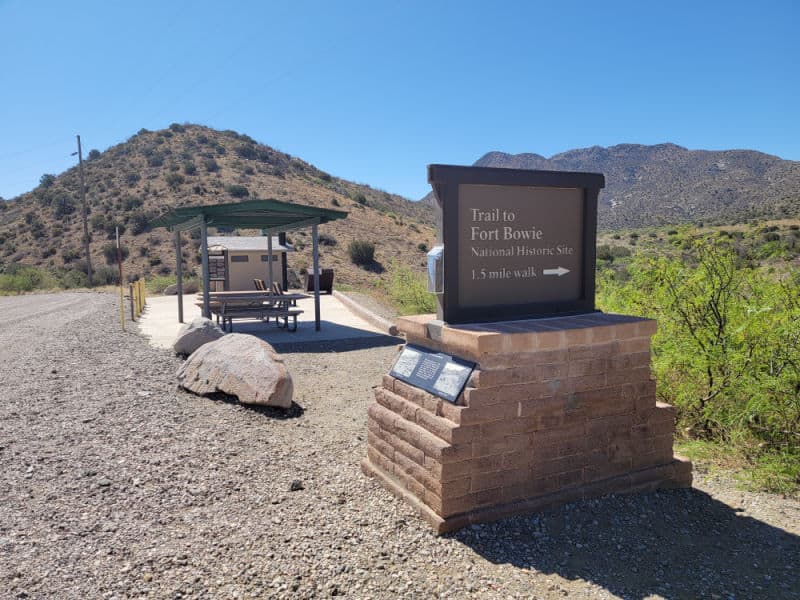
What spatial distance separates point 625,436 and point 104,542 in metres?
3.19

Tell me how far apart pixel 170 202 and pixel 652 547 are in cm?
4448

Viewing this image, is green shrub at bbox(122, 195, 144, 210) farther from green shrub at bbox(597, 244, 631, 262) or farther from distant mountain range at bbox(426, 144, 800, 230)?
green shrub at bbox(597, 244, 631, 262)

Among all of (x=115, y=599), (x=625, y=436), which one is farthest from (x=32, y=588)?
(x=625, y=436)

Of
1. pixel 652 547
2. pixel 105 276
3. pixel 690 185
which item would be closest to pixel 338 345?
pixel 652 547

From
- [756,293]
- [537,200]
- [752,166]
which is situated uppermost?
[752,166]

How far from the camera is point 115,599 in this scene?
8.89 feet

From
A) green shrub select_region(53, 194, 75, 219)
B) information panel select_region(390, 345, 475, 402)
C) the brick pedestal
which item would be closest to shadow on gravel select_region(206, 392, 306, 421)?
the brick pedestal

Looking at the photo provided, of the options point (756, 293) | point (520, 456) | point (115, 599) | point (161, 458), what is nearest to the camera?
point (115, 599)

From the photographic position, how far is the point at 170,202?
4284cm

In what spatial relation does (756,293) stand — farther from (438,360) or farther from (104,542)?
(104,542)

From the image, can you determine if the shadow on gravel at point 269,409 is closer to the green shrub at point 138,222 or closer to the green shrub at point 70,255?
the green shrub at point 70,255

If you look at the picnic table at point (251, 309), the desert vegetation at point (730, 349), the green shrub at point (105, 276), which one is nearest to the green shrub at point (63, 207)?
the green shrub at point (105, 276)

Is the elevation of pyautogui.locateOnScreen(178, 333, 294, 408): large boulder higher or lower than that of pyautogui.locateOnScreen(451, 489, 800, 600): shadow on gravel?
higher

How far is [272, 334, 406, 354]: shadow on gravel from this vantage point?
10.2m
